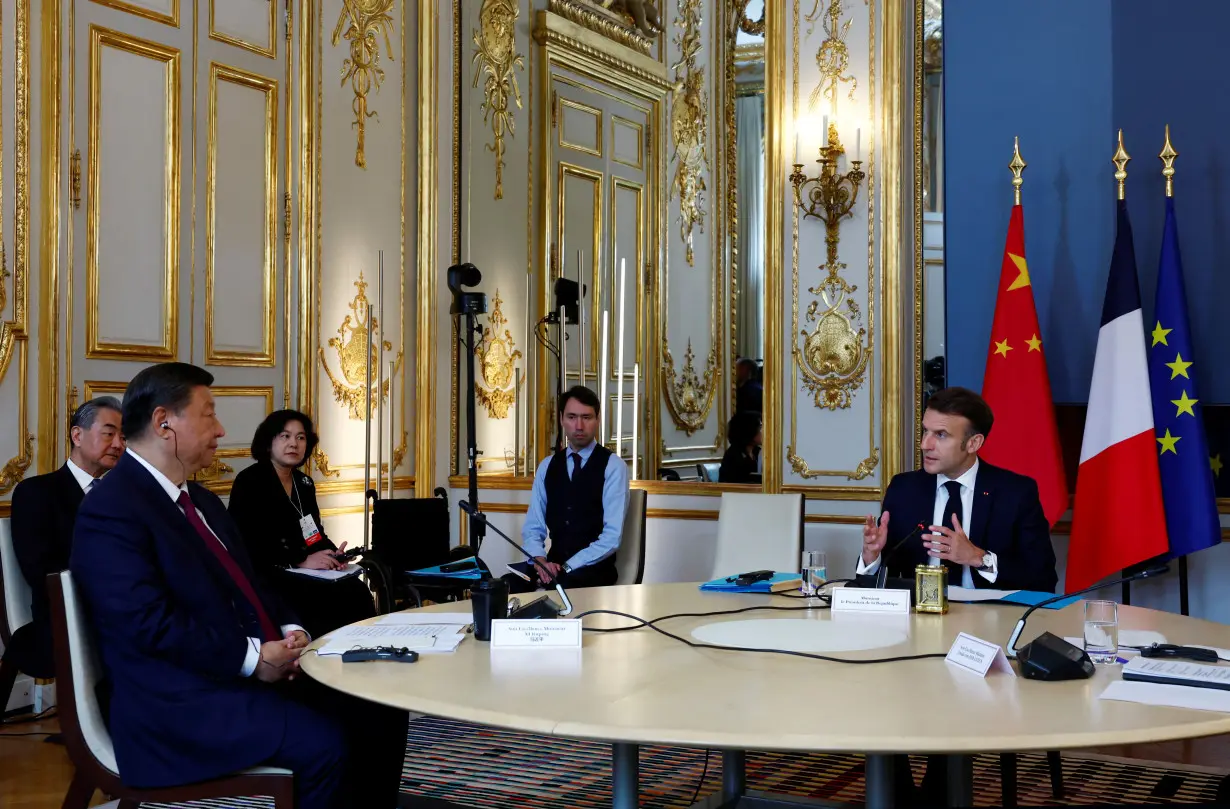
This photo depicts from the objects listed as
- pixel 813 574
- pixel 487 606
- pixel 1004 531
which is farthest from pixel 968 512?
pixel 487 606

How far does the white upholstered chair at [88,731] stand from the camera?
7.22 ft

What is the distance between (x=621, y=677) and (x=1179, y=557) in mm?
3294

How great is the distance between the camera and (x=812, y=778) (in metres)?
3.57

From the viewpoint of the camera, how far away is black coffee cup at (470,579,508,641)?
2385 millimetres

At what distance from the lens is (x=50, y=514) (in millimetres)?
3795

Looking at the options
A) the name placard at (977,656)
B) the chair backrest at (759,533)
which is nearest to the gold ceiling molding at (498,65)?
the chair backrest at (759,533)

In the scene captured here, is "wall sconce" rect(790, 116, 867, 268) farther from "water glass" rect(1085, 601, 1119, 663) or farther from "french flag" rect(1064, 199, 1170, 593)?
"water glass" rect(1085, 601, 1119, 663)

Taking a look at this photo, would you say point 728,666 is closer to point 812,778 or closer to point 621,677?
point 621,677

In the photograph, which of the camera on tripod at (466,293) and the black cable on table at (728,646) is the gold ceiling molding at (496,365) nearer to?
the camera on tripod at (466,293)

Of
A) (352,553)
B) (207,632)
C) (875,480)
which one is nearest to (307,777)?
(207,632)

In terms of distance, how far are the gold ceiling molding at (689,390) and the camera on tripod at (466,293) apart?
2405 mm

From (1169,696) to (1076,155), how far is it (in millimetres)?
3395

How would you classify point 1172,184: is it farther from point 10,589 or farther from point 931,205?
point 10,589

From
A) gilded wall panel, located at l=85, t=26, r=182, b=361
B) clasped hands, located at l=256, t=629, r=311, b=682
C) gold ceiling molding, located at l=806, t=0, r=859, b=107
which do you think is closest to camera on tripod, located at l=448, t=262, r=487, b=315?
gilded wall panel, located at l=85, t=26, r=182, b=361
